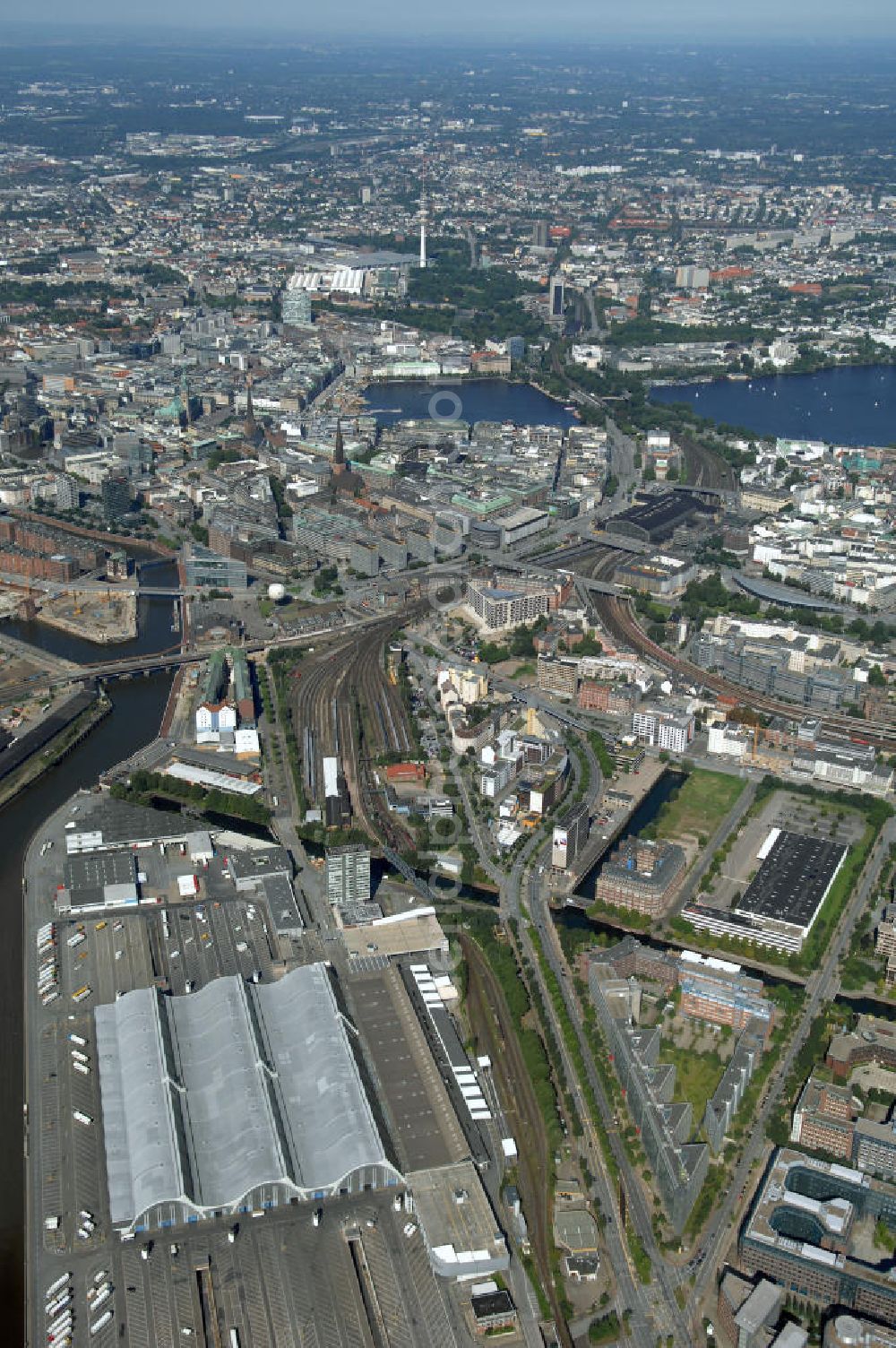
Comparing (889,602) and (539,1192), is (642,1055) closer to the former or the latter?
(539,1192)

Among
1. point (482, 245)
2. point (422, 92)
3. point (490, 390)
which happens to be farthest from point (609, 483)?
point (422, 92)

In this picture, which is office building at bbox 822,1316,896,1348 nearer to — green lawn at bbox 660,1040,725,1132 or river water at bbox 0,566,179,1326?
green lawn at bbox 660,1040,725,1132

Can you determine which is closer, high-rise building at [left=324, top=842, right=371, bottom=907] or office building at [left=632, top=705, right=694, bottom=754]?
high-rise building at [left=324, top=842, right=371, bottom=907]

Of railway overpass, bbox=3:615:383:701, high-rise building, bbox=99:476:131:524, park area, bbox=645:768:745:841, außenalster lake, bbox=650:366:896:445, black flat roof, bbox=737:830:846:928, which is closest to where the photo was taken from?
black flat roof, bbox=737:830:846:928

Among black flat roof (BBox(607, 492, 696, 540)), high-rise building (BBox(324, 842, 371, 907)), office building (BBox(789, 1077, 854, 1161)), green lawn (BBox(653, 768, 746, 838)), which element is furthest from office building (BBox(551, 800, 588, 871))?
black flat roof (BBox(607, 492, 696, 540))

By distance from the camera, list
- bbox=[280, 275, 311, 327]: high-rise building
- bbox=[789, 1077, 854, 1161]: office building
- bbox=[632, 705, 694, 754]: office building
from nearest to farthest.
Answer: bbox=[789, 1077, 854, 1161]: office building < bbox=[632, 705, 694, 754]: office building < bbox=[280, 275, 311, 327]: high-rise building

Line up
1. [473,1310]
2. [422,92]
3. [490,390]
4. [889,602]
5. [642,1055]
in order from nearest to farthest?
[473,1310] < [642,1055] < [889,602] < [490,390] < [422,92]

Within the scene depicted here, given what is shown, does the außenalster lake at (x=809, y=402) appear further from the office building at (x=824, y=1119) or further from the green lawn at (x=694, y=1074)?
the office building at (x=824, y=1119)
